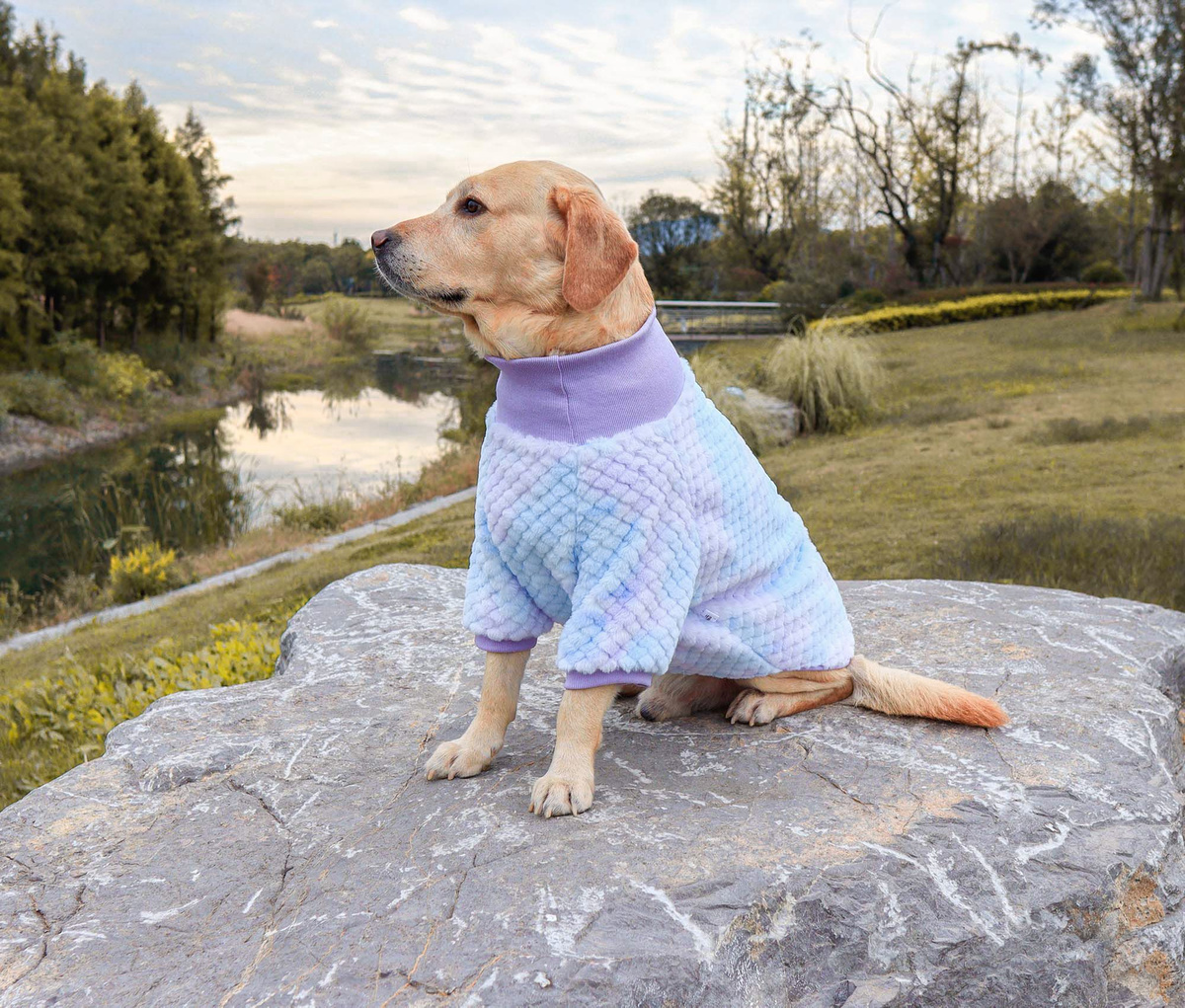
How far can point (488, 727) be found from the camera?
9.48 ft

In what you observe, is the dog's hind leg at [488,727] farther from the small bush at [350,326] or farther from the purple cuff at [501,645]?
the small bush at [350,326]

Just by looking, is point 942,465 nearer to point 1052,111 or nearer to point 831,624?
point 831,624

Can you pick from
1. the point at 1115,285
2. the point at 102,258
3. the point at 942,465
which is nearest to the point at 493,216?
the point at 942,465

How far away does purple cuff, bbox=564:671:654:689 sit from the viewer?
254 centimetres

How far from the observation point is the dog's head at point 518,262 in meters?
2.55

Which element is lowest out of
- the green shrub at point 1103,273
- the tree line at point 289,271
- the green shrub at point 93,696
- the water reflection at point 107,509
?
the water reflection at point 107,509

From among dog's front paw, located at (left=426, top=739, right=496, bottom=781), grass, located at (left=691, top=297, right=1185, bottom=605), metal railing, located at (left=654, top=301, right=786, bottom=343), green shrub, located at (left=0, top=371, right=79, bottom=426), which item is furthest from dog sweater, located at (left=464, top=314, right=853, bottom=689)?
metal railing, located at (left=654, top=301, right=786, bottom=343)

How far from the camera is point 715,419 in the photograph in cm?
294

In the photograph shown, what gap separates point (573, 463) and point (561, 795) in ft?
2.76

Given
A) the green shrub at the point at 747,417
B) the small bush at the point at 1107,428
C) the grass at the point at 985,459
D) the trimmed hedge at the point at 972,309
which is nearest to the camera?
the grass at the point at 985,459

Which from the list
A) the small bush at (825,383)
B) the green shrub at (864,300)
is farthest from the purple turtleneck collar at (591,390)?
the green shrub at (864,300)

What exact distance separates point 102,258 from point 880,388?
64.8 feet

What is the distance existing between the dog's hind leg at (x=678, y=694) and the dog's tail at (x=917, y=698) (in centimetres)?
42

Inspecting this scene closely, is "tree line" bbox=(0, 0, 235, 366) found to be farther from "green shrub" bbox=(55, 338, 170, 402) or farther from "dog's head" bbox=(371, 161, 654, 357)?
"dog's head" bbox=(371, 161, 654, 357)
